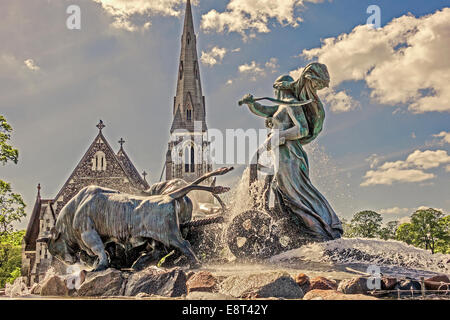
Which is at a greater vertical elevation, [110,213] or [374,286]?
[110,213]

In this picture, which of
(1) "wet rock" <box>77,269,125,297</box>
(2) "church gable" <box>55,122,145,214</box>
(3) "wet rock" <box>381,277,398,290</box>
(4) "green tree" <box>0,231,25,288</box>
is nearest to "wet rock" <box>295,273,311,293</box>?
(3) "wet rock" <box>381,277,398,290</box>

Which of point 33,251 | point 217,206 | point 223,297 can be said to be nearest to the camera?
point 223,297

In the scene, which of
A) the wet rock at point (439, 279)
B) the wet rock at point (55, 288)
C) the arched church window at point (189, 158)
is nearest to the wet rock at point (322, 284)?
the wet rock at point (439, 279)

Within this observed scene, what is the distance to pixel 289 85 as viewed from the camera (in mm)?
7898

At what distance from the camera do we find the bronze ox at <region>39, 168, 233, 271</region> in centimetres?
613

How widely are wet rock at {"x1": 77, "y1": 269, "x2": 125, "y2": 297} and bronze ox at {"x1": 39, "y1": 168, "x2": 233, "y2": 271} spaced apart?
2.81 feet

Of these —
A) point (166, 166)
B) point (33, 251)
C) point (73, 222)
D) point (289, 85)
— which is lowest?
point (33, 251)

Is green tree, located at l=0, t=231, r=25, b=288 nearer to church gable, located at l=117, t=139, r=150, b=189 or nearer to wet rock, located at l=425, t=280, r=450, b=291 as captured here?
church gable, located at l=117, t=139, r=150, b=189

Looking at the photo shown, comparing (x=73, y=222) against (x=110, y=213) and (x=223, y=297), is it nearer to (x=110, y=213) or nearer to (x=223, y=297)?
(x=110, y=213)
